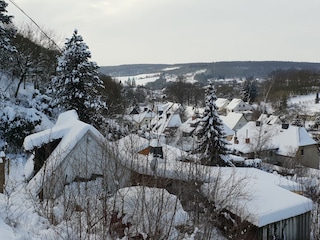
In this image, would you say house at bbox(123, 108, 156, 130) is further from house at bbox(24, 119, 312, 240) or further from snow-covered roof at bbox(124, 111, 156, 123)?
house at bbox(24, 119, 312, 240)

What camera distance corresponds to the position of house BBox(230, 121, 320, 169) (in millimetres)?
27453

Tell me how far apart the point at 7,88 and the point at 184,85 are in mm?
51661

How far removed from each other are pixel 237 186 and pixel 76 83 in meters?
12.4

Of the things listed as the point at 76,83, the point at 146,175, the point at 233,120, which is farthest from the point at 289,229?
the point at 233,120

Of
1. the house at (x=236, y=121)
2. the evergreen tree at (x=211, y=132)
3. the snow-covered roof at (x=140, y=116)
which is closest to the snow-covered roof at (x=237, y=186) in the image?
the snow-covered roof at (x=140, y=116)

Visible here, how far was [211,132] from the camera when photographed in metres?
17.8

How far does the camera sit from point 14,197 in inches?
251

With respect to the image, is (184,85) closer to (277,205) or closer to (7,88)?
(7,88)

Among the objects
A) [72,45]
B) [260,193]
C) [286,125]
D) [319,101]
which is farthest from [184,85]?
[260,193]

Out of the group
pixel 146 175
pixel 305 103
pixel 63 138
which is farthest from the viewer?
pixel 305 103

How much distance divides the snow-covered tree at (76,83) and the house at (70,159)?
840 cm

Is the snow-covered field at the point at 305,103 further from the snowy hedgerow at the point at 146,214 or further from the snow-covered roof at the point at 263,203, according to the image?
the snowy hedgerow at the point at 146,214

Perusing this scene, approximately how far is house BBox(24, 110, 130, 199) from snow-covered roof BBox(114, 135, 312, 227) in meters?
0.30

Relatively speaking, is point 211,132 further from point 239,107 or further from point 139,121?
point 239,107
